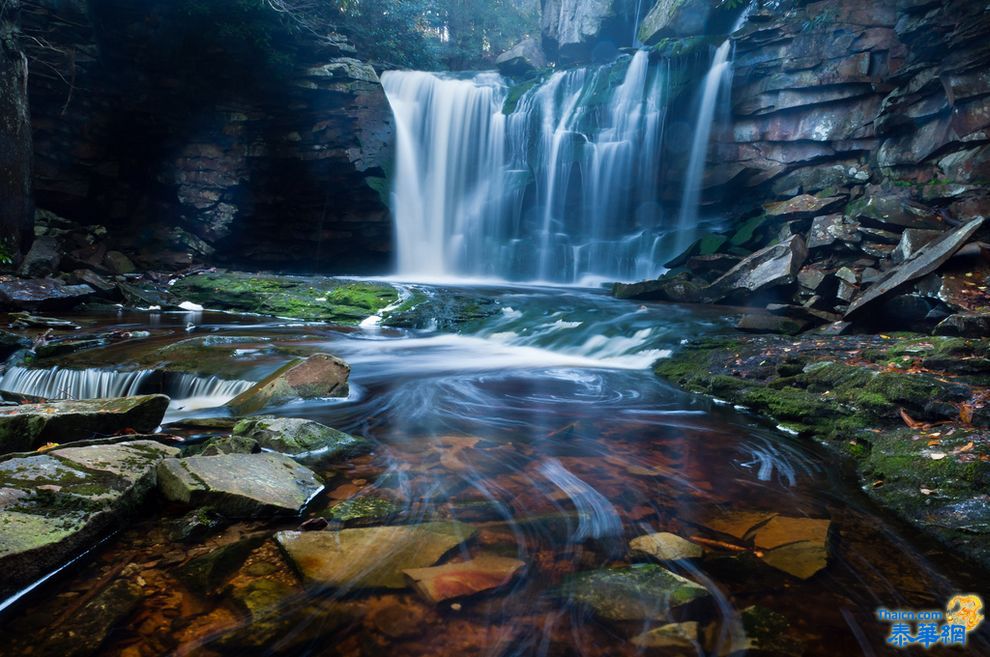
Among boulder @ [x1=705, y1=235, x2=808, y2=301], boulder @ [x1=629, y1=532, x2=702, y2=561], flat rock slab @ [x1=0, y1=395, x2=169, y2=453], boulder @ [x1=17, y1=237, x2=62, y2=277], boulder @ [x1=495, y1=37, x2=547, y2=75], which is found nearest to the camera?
boulder @ [x1=629, y1=532, x2=702, y2=561]

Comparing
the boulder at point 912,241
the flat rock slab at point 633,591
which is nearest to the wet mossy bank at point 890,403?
the flat rock slab at point 633,591

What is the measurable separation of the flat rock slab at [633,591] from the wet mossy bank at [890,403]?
1663 millimetres

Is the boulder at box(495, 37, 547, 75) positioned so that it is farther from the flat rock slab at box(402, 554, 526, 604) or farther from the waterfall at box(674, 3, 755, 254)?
the flat rock slab at box(402, 554, 526, 604)

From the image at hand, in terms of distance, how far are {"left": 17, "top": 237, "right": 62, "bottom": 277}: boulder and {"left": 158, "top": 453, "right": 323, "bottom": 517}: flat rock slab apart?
32.9 feet

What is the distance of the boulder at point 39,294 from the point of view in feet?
29.2

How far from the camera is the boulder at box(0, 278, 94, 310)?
8891mm

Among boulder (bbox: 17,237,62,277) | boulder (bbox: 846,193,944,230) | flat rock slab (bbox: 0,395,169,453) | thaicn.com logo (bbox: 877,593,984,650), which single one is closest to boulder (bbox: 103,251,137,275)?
boulder (bbox: 17,237,62,277)

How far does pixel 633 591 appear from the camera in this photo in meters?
2.41

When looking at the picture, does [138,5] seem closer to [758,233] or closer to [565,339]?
[565,339]

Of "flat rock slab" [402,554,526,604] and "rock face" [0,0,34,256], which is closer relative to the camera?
"flat rock slab" [402,554,526,604]

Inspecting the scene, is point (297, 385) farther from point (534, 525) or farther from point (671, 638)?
point (671, 638)

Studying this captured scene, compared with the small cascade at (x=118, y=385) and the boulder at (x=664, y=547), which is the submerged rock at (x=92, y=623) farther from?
the small cascade at (x=118, y=385)

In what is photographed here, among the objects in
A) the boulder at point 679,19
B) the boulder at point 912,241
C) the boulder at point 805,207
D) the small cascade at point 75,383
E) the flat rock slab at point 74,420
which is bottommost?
the small cascade at point 75,383

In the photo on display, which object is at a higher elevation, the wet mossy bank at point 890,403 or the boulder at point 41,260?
the boulder at point 41,260
